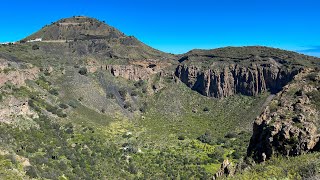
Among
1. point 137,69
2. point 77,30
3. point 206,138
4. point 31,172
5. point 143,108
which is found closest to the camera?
point 31,172

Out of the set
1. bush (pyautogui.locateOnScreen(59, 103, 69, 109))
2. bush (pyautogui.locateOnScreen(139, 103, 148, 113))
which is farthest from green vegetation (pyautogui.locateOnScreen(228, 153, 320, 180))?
bush (pyautogui.locateOnScreen(139, 103, 148, 113))

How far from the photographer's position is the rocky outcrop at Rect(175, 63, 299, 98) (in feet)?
317

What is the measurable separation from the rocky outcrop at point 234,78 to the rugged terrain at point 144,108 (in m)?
0.27

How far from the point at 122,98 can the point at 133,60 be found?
17.4m

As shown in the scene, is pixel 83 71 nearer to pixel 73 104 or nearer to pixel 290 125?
pixel 73 104

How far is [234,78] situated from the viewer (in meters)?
104

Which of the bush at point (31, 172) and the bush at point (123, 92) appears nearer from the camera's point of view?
the bush at point (31, 172)

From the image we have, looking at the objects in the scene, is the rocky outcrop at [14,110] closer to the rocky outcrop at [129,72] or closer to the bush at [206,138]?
the bush at [206,138]

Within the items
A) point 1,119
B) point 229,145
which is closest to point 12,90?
point 1,119

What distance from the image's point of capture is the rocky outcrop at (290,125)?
2995 centimetres

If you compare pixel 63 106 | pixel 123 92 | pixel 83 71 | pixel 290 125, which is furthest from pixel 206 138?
pixel 290 125

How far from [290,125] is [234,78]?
73.3 meters

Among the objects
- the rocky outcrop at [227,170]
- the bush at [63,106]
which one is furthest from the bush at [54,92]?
the rocky outcrop at [227,170]

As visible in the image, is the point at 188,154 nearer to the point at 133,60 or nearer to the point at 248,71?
the point at 248,71
